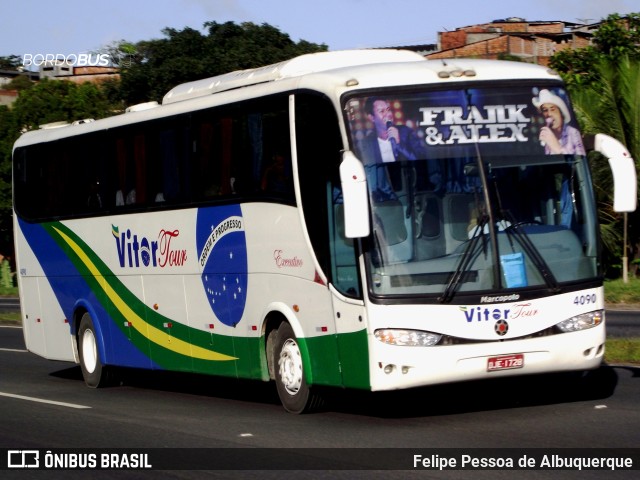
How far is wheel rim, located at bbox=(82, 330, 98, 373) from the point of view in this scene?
17.3 m

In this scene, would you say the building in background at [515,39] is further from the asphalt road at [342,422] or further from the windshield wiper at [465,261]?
the windshield wiper at [465,261]

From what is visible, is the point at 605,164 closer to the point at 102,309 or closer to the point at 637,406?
the point at 102,309

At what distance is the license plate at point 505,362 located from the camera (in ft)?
35.1

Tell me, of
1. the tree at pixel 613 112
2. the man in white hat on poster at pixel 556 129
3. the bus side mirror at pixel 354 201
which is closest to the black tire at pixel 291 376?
the bus side mirror at pixel 354 201

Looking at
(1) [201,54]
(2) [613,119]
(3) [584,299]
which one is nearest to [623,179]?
(3) [584,299]

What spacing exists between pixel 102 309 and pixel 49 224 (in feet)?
6.13

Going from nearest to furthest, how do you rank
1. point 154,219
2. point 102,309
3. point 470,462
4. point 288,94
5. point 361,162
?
1. point 470,462
2. point 361,162
3. point 288,94
4. point 154,219
5. point 102,309

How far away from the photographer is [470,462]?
8.70 metres

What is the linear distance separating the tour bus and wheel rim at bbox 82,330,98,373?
3.62m

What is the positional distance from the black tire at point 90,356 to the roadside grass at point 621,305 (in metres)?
6.92

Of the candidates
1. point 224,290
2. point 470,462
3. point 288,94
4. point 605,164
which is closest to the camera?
point 470,462

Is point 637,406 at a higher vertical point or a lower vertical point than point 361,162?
lower

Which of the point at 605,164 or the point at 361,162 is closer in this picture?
the point at 361,162

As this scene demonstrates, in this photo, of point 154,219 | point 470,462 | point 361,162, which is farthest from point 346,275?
point 154,219
